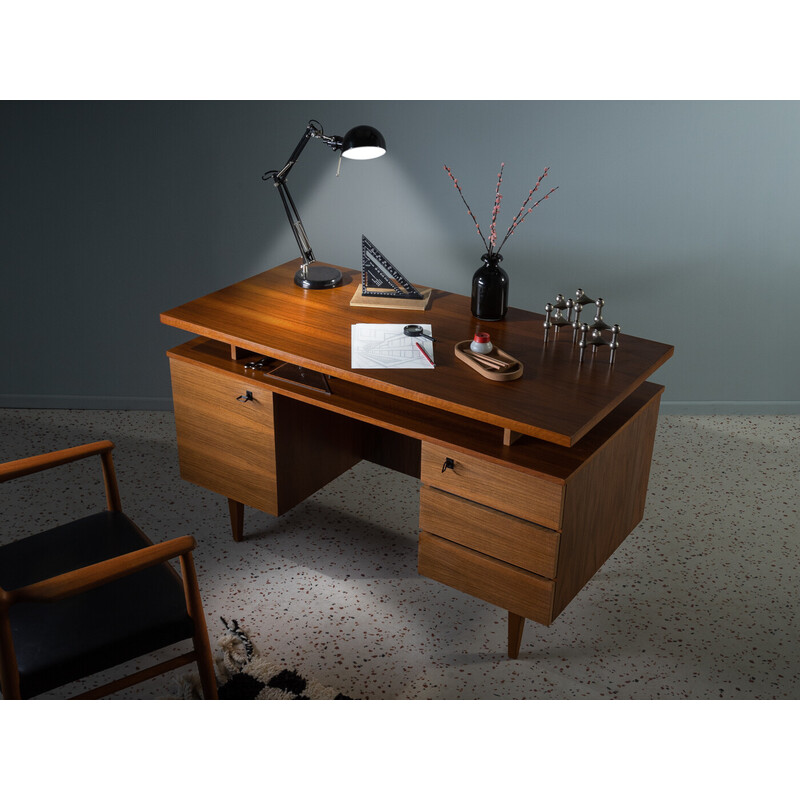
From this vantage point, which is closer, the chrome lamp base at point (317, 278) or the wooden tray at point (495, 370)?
the wooden tray at point (495, 370)

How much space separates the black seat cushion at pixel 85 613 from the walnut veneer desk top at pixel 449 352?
0.70 meters

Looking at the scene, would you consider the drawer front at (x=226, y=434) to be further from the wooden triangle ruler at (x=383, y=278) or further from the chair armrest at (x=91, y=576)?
the chair armrest at (x=91, y=576)

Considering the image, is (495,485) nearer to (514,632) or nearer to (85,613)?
(514,632)

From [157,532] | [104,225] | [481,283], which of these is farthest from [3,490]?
[481,283]

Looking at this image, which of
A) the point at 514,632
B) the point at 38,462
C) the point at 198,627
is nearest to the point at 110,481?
the point at 38,462

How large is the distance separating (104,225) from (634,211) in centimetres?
218

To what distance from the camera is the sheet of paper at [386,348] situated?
2.49m

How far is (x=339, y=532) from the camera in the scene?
318 cm

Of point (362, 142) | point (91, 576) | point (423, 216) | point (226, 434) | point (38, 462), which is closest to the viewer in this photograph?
point (91, 576)

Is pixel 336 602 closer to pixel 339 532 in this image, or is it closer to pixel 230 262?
pixel 339 532

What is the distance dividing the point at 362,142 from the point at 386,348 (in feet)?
2.03

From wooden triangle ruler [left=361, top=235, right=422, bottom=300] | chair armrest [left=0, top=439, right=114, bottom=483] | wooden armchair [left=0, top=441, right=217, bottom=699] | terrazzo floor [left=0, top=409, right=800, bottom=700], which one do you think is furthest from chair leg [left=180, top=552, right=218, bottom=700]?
wooden triangle ruler [left=361, top=235, right=422, bottom=300]

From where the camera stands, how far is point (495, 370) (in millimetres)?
2430

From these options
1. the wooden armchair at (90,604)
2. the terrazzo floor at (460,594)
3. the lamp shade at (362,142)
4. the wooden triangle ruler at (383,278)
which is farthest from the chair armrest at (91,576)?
the lamp shade at (362,142)
